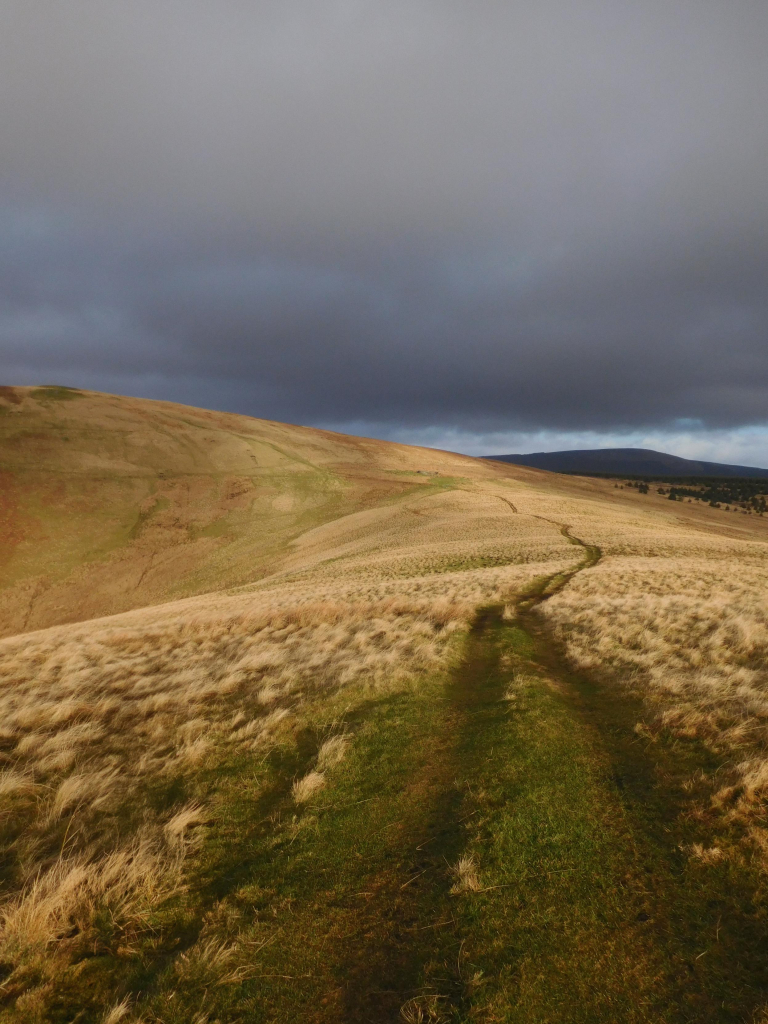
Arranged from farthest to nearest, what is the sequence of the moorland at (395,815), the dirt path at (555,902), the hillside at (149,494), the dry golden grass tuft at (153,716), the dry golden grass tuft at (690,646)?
1. the hillside at (149,494)
2. the dry golden grass tuft at (690,646)
3. the dry golden grass tuft at (153,716)
4. the moorland at (395,815)
5. the dirt path at (555,902)

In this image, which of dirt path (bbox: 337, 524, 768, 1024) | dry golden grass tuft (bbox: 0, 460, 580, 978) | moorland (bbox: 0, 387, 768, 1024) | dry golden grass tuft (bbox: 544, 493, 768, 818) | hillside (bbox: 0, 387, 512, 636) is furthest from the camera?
hillside (bbox: 0, 387, 512, 636)

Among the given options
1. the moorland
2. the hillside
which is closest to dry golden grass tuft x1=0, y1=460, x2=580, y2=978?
the moorland

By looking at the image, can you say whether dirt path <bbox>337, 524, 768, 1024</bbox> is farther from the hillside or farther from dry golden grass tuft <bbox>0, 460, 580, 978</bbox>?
the hillside

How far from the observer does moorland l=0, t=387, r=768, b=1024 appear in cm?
391

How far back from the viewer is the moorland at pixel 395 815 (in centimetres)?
391

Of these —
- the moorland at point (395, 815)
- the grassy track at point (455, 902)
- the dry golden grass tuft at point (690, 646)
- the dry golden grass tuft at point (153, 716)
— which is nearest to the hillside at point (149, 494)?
the dry golden grass tuft at point (153, 716)

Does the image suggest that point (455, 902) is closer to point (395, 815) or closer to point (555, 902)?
point (555, 902)

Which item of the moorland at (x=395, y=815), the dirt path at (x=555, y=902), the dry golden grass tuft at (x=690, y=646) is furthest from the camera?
the dry golden grass tuft at (x=690, y=646)

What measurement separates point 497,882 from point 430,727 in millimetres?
3638

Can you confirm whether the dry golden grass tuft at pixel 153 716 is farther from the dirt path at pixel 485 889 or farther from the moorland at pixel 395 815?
the dirt path at pixel 485 889

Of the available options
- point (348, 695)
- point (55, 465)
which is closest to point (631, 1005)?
point (348, 695)

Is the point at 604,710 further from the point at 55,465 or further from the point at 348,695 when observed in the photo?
the point at 55,465

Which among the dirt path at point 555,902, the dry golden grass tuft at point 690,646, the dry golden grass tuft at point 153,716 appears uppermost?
the dry golden grass tuft at point 690,646

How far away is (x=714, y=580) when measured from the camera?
68.5ft
